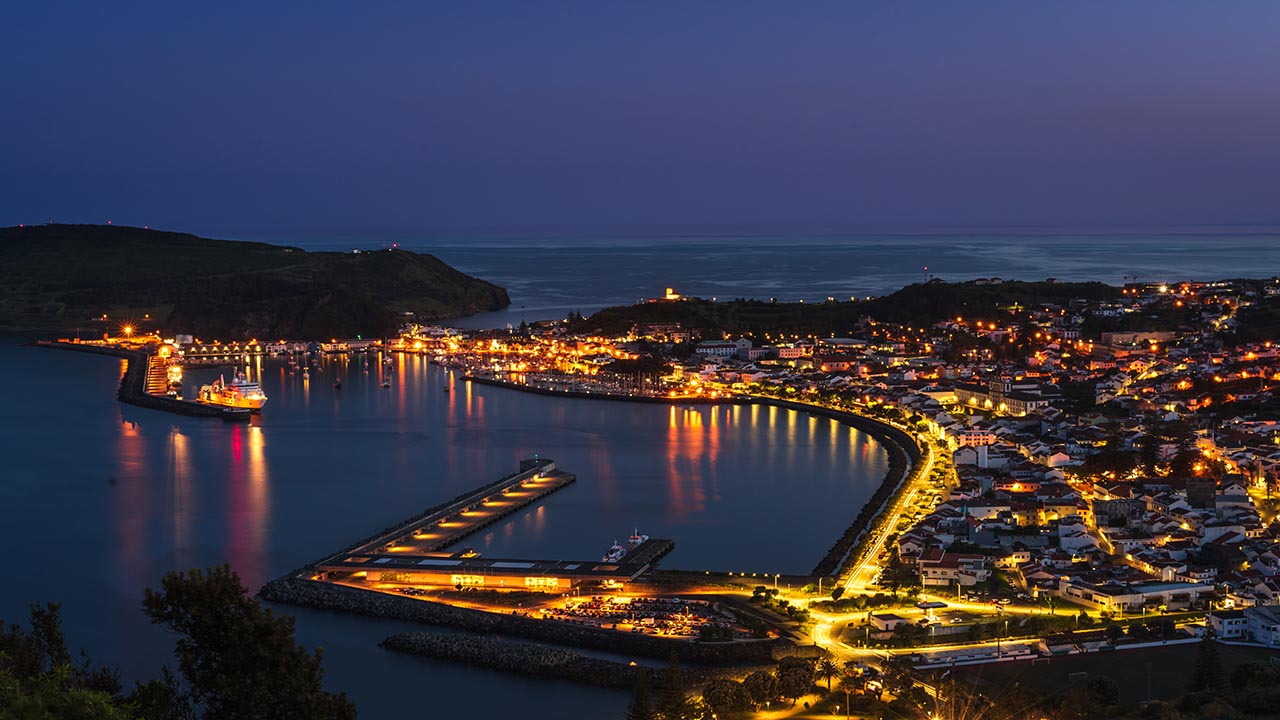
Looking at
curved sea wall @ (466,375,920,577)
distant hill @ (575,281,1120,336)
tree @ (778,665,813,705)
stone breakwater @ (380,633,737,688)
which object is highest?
distant hill @ (575,281,1120,336)

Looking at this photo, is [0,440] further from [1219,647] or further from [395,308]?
[395,308]

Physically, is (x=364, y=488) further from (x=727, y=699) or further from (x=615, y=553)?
(x=727, y=699)

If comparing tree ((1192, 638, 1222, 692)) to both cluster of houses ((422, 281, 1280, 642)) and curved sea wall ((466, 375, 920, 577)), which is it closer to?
cluster of houses ((422, 281, 1280, 642))

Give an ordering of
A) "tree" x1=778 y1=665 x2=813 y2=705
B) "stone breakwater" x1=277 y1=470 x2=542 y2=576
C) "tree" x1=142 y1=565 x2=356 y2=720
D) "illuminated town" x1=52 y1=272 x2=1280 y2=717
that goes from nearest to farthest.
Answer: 1. "tree" x1=142 y1=565 x2=356 y2=720
2. "tree" x1=778 y1=665 x2=813 y2=705
3. "illuminated town" x1=52 y1=272 x2=1280 y2=717
4. "stone breakwater" x1=277 y1=470 x2=542 y2=576

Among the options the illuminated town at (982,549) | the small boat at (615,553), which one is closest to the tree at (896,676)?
the illuminated town at (982,549)

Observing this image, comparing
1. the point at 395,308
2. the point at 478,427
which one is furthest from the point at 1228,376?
the point at 395,308

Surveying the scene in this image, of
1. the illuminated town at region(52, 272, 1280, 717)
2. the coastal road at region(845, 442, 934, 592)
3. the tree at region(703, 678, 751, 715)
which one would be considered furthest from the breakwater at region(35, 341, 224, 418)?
the tree at region(703, 678, 751, 715)
